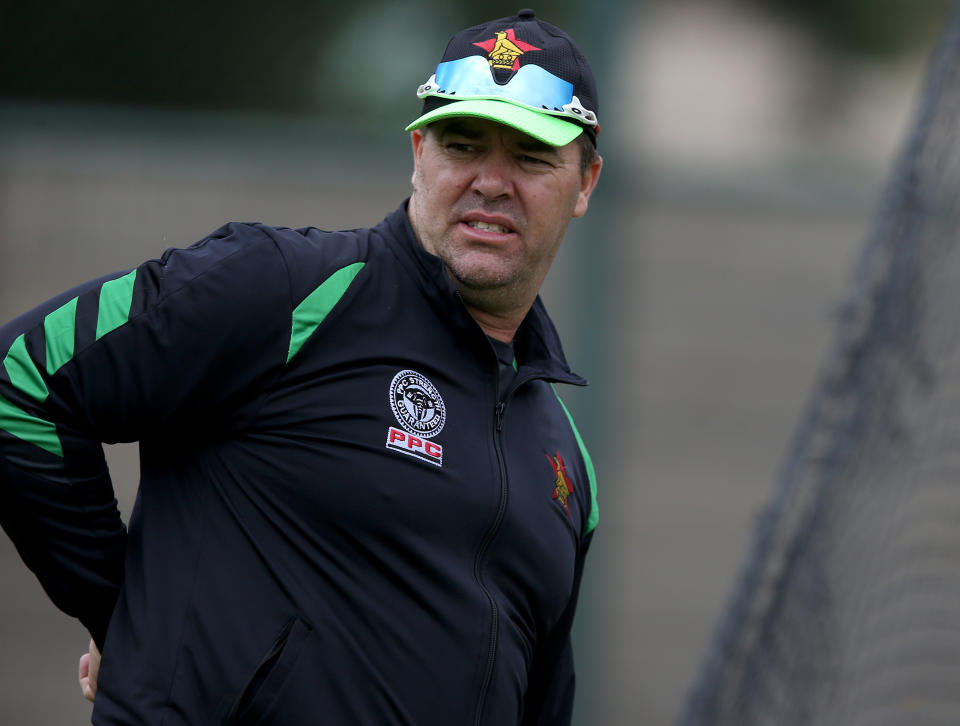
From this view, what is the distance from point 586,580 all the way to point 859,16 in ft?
11.3

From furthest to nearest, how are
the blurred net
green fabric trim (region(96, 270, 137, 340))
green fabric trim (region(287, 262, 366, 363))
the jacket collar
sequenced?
1. the blurred net
2. the jacket collar
3. green fabric trim (region(287, 262, 366, 363))
4. green fabric trim (region(96, 270, 137, 340))

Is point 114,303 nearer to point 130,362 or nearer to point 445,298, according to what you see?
point 130,362

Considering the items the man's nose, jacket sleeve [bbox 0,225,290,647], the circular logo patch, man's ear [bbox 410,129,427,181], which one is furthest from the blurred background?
jacket sleeve [bbox 0,225,290,647]

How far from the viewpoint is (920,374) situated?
348 centimetres

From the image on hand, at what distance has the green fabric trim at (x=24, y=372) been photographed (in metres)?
1.97

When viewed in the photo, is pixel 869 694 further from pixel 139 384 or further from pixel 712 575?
pixel 139 384

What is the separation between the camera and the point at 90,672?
7.27 feet

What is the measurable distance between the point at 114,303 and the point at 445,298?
0.60 meters

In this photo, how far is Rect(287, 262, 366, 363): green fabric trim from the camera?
6.81 feet

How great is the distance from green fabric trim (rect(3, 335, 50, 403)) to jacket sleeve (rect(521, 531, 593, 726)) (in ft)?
3.90

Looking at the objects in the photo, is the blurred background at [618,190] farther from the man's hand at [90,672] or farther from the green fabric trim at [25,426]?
the green fabric trim at [25,426]

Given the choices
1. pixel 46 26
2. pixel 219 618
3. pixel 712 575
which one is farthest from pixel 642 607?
pixel 219 618

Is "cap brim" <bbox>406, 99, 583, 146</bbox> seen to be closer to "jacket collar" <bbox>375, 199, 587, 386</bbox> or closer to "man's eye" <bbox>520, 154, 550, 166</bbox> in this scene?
"man's eye" <bbox>520, 154, 550, 166</bbox>

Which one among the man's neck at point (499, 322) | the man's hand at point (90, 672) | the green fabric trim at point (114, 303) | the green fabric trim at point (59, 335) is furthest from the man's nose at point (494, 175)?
the man's hand at point (90, 672)
